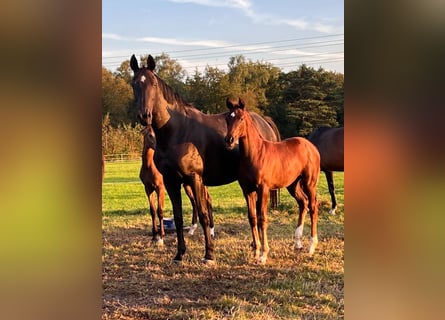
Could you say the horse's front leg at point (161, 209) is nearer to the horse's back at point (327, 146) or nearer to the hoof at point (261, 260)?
the hoof at point (261, 260)

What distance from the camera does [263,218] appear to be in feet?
7.88

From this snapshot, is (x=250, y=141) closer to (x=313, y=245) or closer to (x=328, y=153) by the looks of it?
(x=328, y=153)

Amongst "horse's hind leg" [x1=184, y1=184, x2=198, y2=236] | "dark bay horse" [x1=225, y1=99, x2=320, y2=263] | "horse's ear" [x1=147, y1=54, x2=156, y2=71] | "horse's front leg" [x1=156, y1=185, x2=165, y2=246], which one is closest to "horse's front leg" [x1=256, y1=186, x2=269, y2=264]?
"dark bay horse" [x1=225, y1=99, x2=320, y2=263]

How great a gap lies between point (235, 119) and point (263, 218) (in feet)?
2.06

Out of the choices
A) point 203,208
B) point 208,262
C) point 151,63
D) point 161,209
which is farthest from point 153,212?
point 151,63

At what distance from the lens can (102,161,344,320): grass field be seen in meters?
2.07

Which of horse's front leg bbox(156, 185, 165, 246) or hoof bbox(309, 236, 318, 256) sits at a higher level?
horse's front leg bbox(156, 185, 165, 246)

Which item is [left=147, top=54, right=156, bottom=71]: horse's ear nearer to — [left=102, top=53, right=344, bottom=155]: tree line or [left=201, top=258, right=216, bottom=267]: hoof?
[left=102, top=53, right=344, bottom=155]: tree line

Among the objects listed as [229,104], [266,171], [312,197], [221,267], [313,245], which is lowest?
[221,267]

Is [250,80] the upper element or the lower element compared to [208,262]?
upper

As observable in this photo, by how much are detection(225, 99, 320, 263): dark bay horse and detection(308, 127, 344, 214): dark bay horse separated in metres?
0.04
